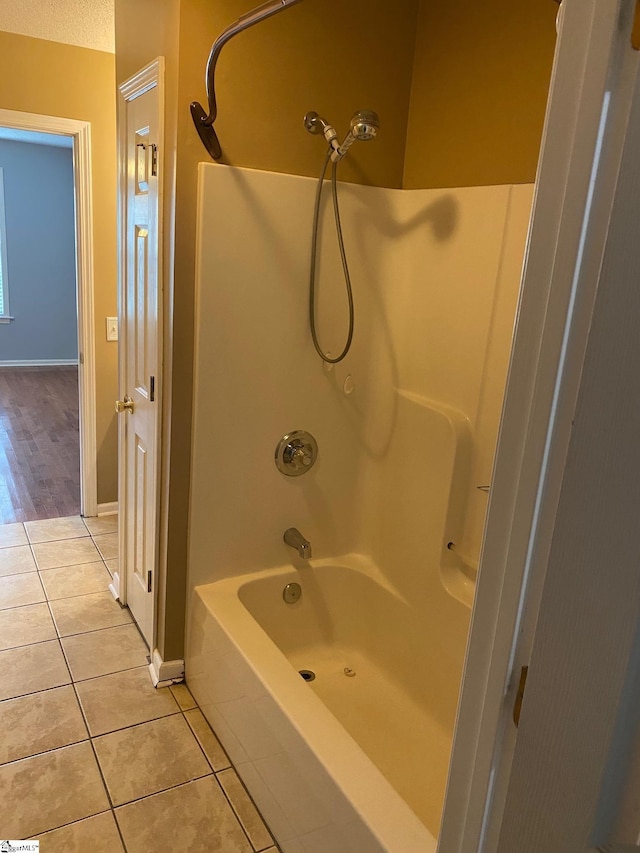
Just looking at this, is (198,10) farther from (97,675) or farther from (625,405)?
(97,675)

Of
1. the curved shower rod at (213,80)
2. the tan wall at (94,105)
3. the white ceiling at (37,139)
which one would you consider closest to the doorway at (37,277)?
the white ceiling at (37,139)

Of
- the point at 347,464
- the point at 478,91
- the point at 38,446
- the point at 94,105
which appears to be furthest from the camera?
the point at 38,446

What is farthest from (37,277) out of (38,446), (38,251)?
(38,446)

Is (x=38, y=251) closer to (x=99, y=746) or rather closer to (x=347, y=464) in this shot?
(x=347, y=464)

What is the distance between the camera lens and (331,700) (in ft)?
6.89

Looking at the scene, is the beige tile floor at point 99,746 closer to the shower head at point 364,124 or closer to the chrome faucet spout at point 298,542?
the chrome faucet spout at point 298,542

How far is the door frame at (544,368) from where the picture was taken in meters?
0.56

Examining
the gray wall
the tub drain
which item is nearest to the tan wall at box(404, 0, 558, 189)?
the tub drain

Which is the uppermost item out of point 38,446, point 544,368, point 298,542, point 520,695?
point 544,368

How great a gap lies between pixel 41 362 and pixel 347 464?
20.2 ft

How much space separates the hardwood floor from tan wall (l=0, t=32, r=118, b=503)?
543mm

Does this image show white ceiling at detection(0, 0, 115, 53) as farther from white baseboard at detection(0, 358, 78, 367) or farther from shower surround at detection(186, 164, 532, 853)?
white baseboard at detection(0, 358, 78, 367)

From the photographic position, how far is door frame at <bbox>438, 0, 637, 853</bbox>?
556mm

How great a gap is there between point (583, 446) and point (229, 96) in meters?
1.66
